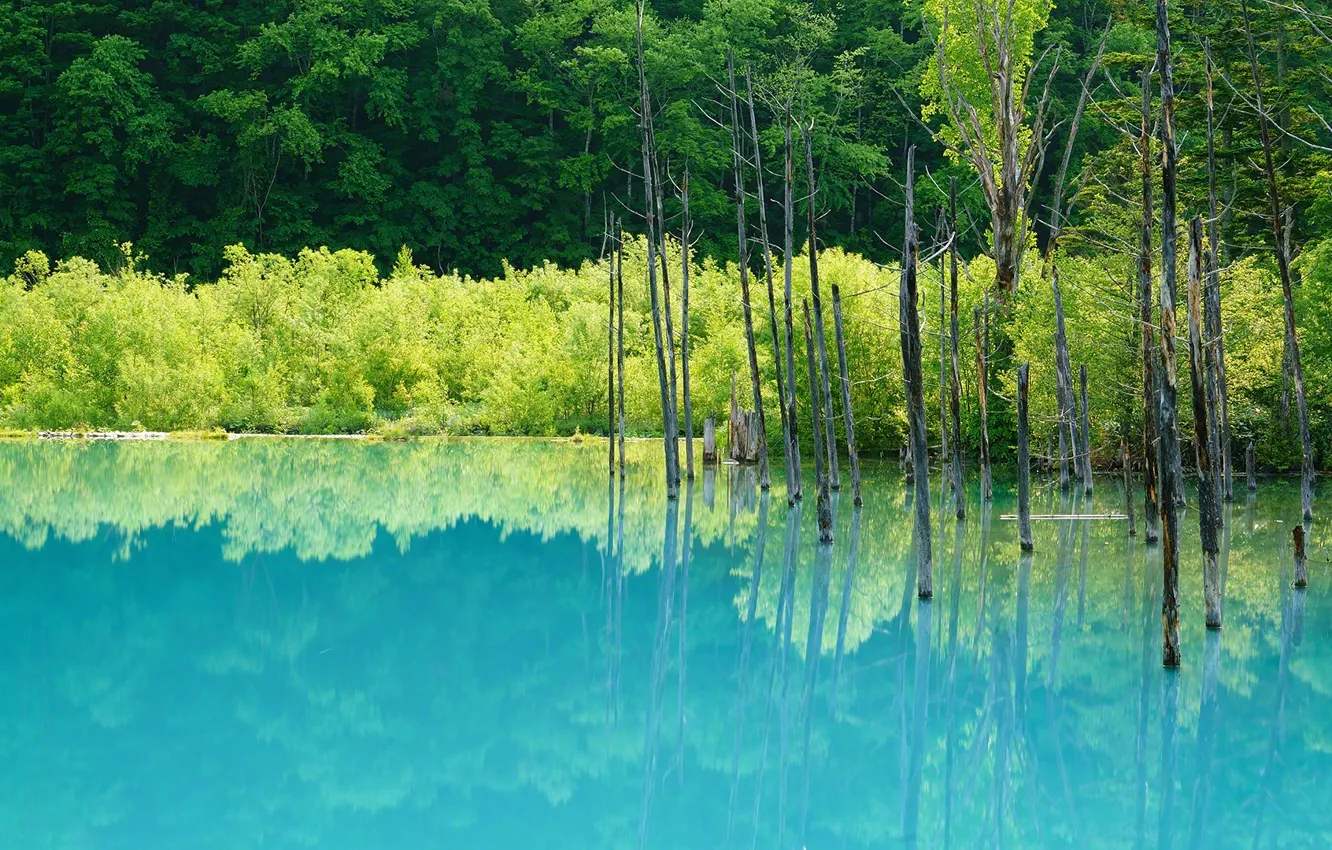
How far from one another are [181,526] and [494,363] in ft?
75.8

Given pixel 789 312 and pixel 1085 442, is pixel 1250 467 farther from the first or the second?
pixel 789 312

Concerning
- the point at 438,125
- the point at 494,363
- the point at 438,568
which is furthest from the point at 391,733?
the point at 438,125

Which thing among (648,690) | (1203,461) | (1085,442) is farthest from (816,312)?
(648,690)

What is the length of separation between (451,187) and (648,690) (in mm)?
49076

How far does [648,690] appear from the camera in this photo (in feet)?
33.0

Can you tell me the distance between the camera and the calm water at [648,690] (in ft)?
23.8

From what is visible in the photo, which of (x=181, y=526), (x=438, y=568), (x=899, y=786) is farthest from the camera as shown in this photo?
(x=181, y=526)

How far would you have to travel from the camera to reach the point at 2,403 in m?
40.1

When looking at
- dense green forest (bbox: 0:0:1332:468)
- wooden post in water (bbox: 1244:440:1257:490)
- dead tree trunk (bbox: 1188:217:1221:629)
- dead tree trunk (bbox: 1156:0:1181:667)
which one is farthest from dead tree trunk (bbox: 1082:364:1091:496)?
dead tree trunk (bbox: 1156:0:1181:667)

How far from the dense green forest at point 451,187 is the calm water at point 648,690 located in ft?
45.1

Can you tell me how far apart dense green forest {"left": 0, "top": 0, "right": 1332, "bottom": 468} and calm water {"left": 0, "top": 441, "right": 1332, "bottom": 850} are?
1376 cm

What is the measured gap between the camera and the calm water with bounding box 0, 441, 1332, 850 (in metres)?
7.27

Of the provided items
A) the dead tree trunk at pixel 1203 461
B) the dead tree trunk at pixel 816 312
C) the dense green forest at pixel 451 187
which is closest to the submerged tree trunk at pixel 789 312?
the dead tree trunk at pixel 816 312

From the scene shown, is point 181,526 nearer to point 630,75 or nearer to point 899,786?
point 899,786
